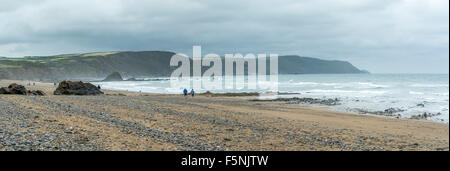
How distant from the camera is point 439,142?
1295cm

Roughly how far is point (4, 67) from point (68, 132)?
140265 mm

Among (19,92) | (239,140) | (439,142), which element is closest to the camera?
(239,140)

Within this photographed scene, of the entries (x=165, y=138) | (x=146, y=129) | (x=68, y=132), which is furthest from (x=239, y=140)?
(x=68, y=132)

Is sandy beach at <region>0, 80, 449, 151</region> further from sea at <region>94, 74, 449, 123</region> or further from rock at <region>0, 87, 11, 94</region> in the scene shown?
rock at <region>0, 87, 11, 94</region>

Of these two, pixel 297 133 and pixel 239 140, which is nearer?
pixel 239 140

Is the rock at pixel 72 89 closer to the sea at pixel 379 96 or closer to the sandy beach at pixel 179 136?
the sandy beach at pixel 179 136
